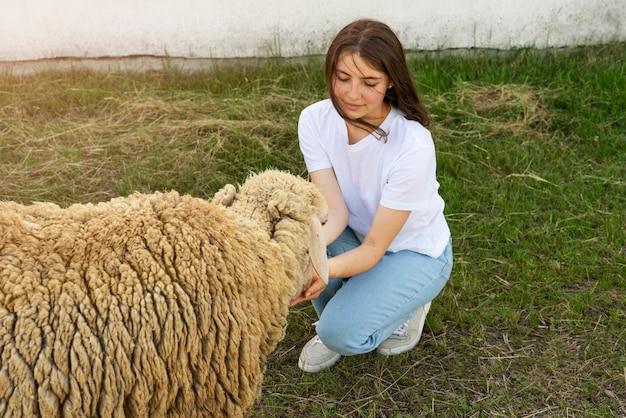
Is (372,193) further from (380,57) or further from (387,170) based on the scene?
(380,57)

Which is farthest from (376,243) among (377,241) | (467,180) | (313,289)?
(467,180)

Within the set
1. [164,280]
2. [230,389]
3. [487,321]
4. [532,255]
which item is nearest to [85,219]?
[164,280]

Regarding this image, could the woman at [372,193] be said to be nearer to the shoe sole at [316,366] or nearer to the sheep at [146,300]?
the shoe sole at [316,366]

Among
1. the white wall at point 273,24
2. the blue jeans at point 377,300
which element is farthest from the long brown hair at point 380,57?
the white wall at point 273,24

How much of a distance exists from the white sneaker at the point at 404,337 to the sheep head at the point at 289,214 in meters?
0.90

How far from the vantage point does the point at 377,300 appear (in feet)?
8.16

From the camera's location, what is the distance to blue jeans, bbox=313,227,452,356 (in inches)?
97.7

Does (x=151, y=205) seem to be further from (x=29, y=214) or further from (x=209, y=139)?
(x=209, y=139)

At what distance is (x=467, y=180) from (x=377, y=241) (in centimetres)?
167

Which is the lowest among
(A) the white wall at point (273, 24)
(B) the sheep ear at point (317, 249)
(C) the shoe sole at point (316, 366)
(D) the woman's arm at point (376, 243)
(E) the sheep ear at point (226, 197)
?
(C) the shoe sole at point (316, 366)

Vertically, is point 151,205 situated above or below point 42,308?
above

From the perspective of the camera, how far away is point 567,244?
133 inches

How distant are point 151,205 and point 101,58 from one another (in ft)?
11.6

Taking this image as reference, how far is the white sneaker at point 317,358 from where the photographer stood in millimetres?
2758
